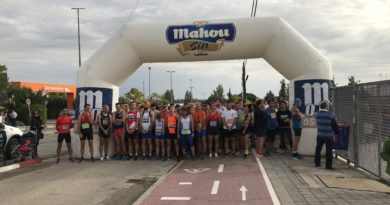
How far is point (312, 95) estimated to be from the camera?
11227 mm

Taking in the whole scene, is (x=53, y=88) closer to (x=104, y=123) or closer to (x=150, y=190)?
(x=104, y=123)

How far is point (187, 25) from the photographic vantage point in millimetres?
11781

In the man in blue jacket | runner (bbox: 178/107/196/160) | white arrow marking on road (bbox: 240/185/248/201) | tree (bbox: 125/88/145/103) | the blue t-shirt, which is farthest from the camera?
tree (bbox: 125/88/145/103)

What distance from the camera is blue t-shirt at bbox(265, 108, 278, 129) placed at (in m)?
11.9

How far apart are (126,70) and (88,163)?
323 centimetres

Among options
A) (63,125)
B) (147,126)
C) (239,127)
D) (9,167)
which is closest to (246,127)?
(239,127)

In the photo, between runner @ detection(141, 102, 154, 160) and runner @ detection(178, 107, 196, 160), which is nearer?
runner @ detection(178, 107, 196, 160)

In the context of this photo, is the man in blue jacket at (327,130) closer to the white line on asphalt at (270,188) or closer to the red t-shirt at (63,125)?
the white line on asphalt at (270,188)

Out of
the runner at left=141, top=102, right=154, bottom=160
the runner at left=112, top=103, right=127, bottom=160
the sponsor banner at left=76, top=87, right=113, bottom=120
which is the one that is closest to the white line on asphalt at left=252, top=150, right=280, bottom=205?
the runner at left=141, top=102, right=154, bottom=160

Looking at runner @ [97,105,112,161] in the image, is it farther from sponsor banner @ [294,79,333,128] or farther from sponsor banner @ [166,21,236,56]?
sponsor banner @ [294,79,333,128]

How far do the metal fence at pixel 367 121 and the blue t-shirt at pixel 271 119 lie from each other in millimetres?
2102

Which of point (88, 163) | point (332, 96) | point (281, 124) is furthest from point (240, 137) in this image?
point (88, 163)

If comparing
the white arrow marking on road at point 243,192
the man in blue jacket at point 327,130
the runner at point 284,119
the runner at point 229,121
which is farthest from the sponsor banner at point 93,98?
the man in blue jacket at point 327,130

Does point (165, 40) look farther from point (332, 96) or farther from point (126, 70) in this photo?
point (332, 96)
